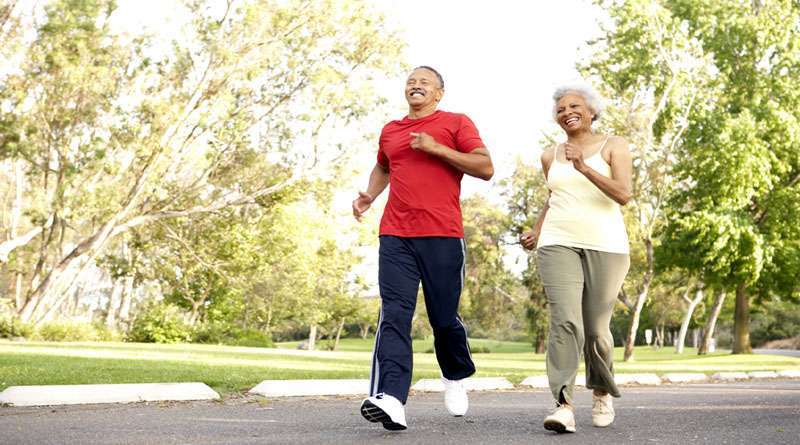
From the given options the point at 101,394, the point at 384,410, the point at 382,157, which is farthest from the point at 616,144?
the point at 101,394

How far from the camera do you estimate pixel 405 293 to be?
589 centimetres

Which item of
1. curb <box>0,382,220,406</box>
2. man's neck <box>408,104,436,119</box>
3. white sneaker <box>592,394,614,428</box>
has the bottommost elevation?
curb <box>0,382,220,406</box>

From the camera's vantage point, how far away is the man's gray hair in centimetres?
623

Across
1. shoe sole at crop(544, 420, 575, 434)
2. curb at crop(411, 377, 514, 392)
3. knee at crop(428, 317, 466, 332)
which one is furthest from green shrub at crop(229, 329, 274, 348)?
shoe sole at crop(544, 420, 575, 434)

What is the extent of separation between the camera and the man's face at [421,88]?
20.3ft

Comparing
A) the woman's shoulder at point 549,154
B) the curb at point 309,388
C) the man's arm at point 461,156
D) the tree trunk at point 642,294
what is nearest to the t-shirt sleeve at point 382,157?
the man's arm at point 461,156

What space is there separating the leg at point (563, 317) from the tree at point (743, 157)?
24225mm

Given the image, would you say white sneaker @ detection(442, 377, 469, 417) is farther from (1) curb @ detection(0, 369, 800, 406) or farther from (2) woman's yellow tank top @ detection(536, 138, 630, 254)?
(1) curb @ detection(0, 369, 800, 406)

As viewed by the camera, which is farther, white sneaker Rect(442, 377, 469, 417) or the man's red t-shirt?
white sneaker Rect(442, 377, 469, 417)

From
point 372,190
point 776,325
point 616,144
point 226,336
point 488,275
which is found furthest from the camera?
point 776,325

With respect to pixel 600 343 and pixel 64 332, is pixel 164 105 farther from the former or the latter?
pixel 600 343

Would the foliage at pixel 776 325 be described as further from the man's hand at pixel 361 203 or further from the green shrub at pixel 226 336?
the man's hand at pixel 361 203

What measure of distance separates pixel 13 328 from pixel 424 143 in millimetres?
22349

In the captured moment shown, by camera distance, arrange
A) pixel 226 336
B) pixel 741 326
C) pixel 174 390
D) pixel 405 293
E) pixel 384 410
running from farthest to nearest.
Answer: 1. pixel 226 336
2. pixel 741 326
3. pixel 174 390
4. pixel 405 293
5. pixel 384 410
